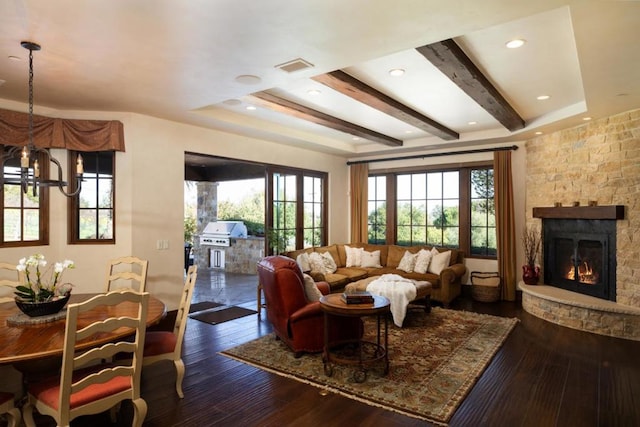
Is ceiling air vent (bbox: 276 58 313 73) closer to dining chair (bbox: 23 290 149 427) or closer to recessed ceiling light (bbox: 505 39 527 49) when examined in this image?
recessed ceiling light (bbox: 505 39 527 49)

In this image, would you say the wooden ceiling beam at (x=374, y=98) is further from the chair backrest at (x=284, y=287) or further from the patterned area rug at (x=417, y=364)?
the patterned area rug at (x=417, y=364)

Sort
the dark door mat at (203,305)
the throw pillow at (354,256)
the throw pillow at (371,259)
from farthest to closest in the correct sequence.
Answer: the throw pillow at (354,256) → the throw pillow at (371,259) → the dark door mat at (203,305)

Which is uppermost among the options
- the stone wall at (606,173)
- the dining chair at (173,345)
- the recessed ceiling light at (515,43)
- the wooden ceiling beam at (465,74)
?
the recessed ceiling light at (515,43)

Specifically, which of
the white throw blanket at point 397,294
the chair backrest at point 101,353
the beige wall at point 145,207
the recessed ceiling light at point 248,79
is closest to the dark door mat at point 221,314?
the beige wall at point 145,207

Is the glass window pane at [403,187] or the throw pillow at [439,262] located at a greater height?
the glass window pane at [403,187]

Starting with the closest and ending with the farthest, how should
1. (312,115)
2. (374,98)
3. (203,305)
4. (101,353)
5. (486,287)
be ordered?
(101,353)
(374,98)
(312,115)
(203,305)
(486,287)

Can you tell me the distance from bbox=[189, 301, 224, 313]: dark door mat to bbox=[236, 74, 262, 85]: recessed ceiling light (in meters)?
3.59

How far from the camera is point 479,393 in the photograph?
120 inches

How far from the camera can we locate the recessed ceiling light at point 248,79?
3.34m

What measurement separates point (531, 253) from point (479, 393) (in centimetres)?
362

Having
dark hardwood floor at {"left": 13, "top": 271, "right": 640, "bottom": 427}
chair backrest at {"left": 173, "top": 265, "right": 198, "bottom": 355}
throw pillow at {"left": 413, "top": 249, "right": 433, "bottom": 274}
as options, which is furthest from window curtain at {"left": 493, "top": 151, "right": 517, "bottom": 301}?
chair backrest at {"left": 173, "top": 265, "right": 198, "bottom": 355}

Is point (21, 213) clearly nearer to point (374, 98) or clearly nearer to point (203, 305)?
point (203, 305)

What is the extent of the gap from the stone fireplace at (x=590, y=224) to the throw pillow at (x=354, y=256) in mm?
2698

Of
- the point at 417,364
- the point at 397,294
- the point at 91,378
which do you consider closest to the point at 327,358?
the point at 417,364
